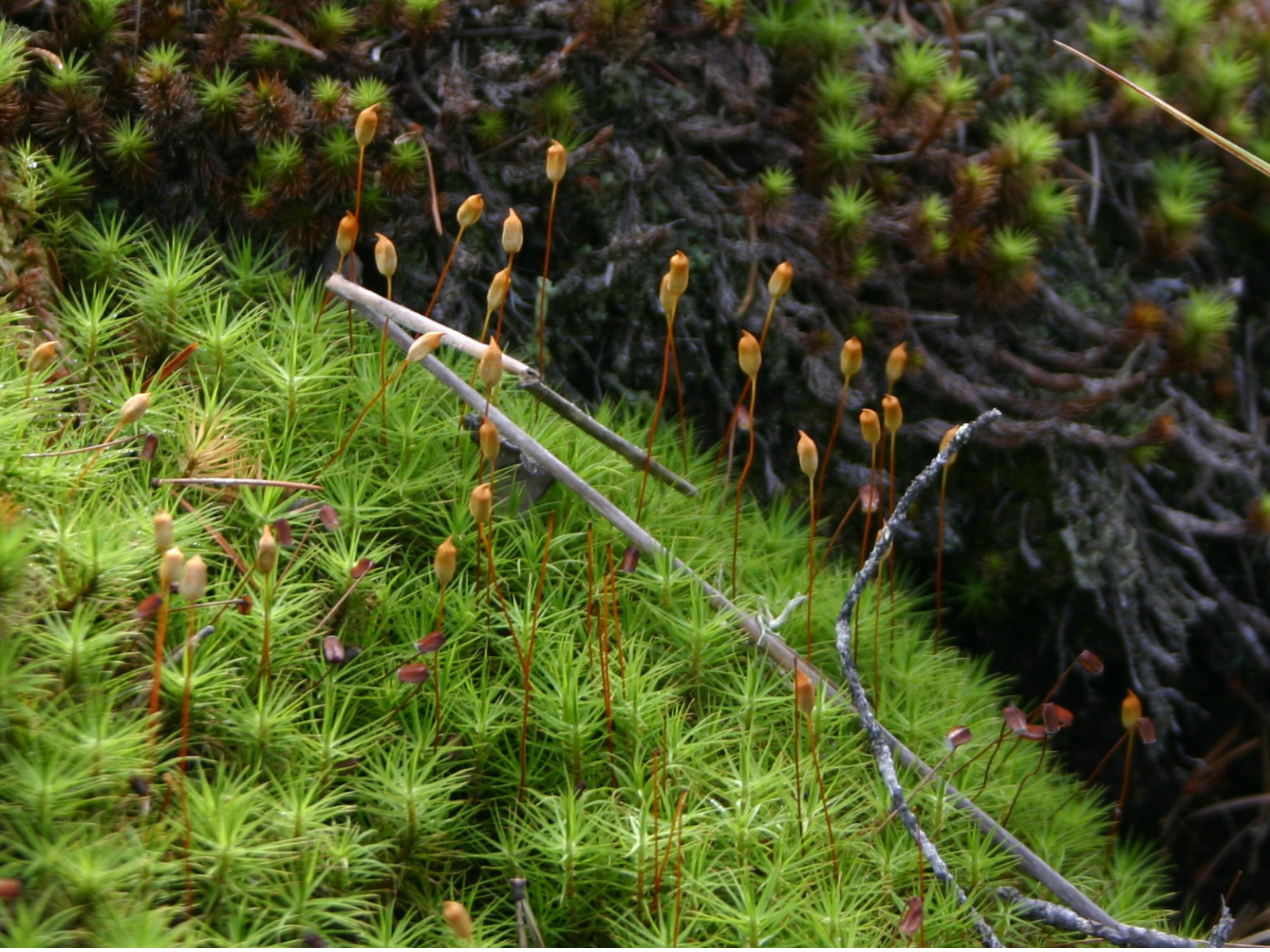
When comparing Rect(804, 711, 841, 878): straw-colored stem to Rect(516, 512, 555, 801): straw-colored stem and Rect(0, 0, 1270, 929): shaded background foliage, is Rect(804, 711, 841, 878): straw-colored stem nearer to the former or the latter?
Rect(516, 512, 555, 801): straw-colored stem

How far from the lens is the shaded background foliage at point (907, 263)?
2.39 metres

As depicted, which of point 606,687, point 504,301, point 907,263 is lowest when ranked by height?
point 606,687

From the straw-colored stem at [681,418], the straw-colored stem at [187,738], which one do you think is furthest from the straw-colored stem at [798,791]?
the straw-colored stem at [187,738]

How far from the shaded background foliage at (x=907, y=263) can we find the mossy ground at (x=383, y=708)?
40 centimetres

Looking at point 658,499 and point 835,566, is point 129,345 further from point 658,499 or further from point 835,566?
point 835,566

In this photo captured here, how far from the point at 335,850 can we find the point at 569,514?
2.55 ft

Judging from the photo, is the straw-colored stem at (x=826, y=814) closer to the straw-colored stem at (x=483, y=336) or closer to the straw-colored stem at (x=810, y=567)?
the straw-colored stem at (x=810, y=567)

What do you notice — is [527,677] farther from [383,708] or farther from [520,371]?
[520,371]

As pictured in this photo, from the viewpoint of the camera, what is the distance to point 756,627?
6.24 feet

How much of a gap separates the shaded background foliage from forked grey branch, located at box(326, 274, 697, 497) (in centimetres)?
30

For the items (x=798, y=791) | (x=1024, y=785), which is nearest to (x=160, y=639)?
(x=798, y=791)

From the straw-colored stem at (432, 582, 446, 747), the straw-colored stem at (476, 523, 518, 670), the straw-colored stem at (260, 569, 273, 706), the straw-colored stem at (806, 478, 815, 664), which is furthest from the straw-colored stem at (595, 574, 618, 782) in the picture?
the straw-colored stem at (260, 569, 273, 706)

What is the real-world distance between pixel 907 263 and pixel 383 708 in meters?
1.63

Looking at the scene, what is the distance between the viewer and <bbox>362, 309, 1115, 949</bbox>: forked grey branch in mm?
1744
